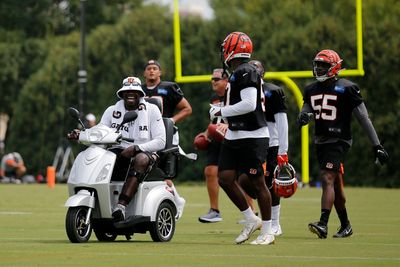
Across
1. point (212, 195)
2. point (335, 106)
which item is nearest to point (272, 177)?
point (335, 106)

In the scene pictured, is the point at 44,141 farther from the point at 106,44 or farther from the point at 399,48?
the point at 399,48

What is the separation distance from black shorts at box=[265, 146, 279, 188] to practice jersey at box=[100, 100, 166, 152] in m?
1.69

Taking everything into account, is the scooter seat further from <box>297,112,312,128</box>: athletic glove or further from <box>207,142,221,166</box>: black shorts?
<box>207,142,221,166</box>: black shorts

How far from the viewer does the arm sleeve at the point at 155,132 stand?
1334cm

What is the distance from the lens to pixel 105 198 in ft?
42.2

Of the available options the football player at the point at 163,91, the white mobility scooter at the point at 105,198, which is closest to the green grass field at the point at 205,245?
the white mobility scooter at the point at 105,198

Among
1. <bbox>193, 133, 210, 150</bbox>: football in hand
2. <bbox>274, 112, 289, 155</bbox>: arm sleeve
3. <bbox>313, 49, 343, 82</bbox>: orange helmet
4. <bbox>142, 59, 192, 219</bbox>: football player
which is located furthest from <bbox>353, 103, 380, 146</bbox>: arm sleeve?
<bbox>193, 133, 210, 150</bbox>: football in hand

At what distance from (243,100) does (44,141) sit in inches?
1397

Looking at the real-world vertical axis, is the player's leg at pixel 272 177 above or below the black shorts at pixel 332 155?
below

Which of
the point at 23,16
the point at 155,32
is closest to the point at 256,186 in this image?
the point at 155,32

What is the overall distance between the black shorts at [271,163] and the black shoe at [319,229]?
3.97 ft

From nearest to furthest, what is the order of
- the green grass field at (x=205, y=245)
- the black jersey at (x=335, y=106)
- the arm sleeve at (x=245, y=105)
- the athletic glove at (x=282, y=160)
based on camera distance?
the green grass field at (x=205, y=245)
the arm sleeve at (x=245, y=105)
the black jersey at (x=335, y=106)
the athletic glove at (x=282, y=160)

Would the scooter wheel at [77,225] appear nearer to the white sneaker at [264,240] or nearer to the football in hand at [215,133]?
the white sneaker at [264,240]

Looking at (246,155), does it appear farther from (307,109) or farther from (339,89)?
(339,89)
